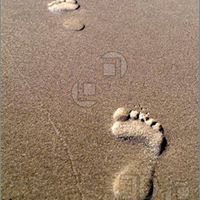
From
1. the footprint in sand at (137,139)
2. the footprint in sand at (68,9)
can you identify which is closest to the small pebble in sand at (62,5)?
the footprint in sand at (68,9)

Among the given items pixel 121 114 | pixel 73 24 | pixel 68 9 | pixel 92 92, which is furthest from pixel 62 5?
pixel 121 114

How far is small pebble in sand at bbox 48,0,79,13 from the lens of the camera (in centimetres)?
272

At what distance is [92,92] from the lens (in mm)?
2295

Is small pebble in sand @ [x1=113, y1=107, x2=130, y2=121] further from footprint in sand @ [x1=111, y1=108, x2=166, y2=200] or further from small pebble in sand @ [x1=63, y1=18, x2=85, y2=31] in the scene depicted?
small pebble in sand @ [x1=63, y1=18, x2=85, y2=31]

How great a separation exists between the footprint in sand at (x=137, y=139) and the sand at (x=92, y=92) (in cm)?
3

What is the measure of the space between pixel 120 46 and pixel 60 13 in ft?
1.51

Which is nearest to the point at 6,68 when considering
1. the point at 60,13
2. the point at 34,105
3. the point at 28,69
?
the point at 28,69

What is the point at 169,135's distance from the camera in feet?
6.89

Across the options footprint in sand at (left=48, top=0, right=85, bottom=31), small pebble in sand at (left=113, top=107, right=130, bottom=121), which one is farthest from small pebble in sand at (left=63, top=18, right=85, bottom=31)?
small pebble in sand at (left=113, top=107, right=130, bottom=121)

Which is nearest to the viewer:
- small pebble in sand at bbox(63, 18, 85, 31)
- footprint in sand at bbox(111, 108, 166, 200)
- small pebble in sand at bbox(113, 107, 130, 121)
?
footprint in sand at bbox(111, 108, 166, 200)

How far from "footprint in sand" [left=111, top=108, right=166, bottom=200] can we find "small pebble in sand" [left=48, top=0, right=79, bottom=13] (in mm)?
865

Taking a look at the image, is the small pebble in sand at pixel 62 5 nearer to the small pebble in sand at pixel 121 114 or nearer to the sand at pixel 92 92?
the sand at pixel 92 92

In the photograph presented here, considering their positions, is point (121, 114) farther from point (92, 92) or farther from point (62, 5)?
point (62, 5)

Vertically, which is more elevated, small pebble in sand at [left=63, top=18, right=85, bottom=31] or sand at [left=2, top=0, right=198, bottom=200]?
small pebble in sand at [left=63, top=18, right=85, bottom=31]
